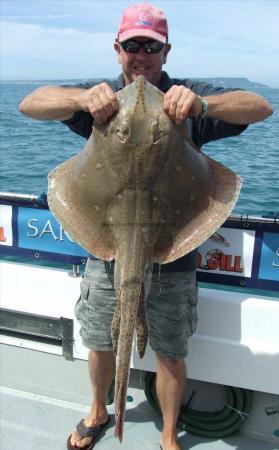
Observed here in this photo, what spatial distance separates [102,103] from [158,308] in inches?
51.5

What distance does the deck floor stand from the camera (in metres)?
3.31

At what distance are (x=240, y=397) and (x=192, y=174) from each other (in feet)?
5.89

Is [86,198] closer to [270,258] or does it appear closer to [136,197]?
[136,197]

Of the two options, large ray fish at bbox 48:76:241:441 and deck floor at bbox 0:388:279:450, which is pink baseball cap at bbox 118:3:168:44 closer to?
large ray fish at bbox 48:76:241:441

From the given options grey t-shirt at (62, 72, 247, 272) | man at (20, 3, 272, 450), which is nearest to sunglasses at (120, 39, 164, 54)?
man at (20, 3, 272, 450)

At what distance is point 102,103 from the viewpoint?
2.19 metres

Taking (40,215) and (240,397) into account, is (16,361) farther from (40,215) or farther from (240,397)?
→ (240,397)

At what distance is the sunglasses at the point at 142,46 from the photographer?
259cm

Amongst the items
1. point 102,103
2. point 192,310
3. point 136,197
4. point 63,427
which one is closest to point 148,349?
point 192,310

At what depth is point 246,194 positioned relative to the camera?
10.9 metres

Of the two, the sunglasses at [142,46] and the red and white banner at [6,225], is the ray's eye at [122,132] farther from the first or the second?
the red and white banner at [6,225]

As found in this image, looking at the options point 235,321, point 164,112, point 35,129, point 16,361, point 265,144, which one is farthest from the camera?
point 35,129

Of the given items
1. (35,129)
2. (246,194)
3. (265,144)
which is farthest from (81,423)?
(35,129)

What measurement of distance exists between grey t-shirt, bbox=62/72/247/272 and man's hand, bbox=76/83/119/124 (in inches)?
23.1
